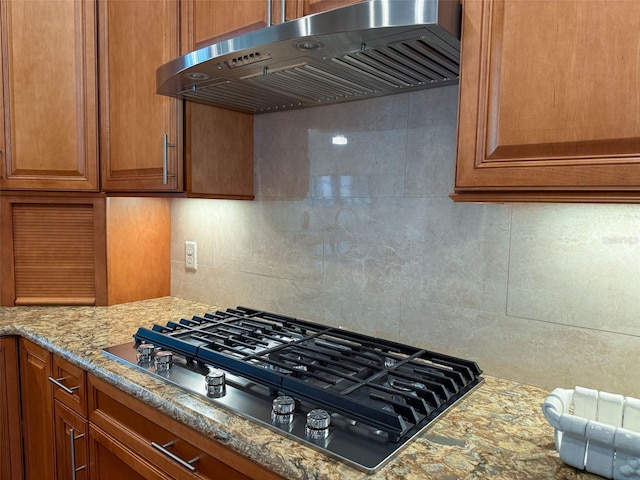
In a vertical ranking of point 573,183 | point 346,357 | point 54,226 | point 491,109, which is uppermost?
point 491,109

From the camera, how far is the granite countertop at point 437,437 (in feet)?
2.60

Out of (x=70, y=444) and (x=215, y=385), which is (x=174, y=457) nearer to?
(x=215, y=385)

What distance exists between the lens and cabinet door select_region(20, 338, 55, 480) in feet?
5.07

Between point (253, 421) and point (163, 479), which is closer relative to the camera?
point (253, 421)

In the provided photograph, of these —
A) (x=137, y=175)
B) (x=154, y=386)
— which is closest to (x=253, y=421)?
(x=154, y=386)

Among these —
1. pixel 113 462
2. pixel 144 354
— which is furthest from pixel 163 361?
pixel 113 462

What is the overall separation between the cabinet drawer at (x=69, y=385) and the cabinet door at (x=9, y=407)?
0.27 m

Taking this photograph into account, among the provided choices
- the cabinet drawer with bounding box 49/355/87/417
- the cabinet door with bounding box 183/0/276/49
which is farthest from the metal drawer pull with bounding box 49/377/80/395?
the cabinet door with bounding box 183/0/276/49

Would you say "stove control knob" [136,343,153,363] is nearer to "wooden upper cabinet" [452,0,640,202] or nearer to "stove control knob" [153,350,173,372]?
"stove control knob" [153,350,173,372]

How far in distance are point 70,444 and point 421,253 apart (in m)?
1.26

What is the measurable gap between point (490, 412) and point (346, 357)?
37 cm

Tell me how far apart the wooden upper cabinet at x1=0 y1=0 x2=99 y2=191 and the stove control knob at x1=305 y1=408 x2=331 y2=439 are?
1413 millimetres

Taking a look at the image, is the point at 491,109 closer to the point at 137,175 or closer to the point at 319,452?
the point at 319,452

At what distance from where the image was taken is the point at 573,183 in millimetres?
813
